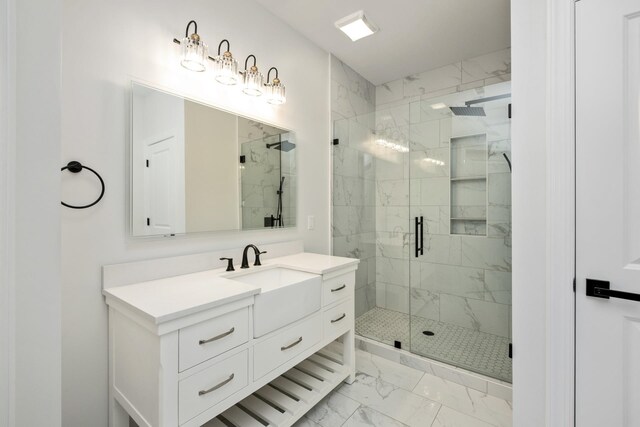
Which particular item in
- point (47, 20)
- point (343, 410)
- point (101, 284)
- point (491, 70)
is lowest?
point (343, 410)

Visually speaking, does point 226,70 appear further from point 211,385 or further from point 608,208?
point 608,208

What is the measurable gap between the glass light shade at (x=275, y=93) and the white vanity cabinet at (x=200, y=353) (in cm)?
119

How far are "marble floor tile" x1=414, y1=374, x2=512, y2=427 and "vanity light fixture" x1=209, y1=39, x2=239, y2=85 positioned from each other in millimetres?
2291

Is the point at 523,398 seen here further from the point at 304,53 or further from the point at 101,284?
the point at 304,53

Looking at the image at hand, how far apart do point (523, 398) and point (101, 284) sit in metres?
1.98

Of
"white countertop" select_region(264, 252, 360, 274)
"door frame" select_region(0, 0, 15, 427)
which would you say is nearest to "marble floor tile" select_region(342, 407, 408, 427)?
"white countertop" select_region(264, 252, 360, 274)

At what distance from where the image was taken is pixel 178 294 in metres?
1.22

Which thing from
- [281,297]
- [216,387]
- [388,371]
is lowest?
[388,371]

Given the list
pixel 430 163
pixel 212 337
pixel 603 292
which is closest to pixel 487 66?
pixel 430 163

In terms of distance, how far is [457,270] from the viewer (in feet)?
7.84

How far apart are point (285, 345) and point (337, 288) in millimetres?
508

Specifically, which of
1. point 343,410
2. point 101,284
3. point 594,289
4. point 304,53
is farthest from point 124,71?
point 594,289

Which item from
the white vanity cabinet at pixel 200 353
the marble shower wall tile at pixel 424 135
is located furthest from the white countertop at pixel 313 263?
the marble shower wall tile at pixel 424 135

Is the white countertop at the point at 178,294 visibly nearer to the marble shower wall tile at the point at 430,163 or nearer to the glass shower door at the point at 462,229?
the glass shower door at the point at 462,229
